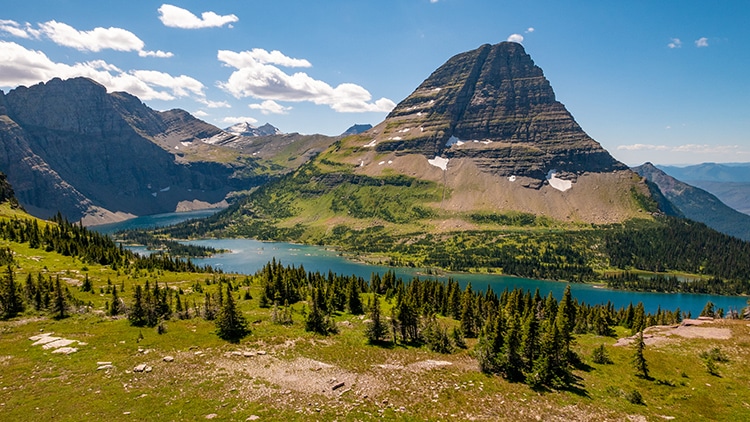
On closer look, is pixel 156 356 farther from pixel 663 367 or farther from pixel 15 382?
pixel 663 367

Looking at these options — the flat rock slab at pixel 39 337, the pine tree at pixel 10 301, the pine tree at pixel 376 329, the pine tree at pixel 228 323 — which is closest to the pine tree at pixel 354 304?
the pine tree at pixel 376 329

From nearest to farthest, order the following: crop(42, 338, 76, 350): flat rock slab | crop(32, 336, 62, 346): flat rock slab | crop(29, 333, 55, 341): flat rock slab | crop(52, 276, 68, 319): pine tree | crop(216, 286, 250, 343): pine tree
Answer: crop(42, 338, 76, 350): flat rock slab < crop(32, 336, 62, 346): flat rock slab < crop(29, 333, 55, 341): flat rock slab < crop(216, 286, 250, 343): pine tree < crop(52, 276, 68, 319): pine tree

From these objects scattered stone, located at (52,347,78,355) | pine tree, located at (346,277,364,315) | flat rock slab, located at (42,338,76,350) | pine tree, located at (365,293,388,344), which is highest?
flat rock slab, located at (42,338,76,350)

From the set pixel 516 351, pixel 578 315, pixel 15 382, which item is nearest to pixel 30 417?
pixel 15 382

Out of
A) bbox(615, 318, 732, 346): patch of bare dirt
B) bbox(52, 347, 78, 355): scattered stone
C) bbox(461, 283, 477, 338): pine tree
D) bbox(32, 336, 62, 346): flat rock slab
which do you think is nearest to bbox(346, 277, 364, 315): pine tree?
bbox(461, 283, 477, 338): pine tree

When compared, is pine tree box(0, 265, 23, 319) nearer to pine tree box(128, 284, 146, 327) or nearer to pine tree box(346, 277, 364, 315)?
pine tree box(128, 284, 146, 327)

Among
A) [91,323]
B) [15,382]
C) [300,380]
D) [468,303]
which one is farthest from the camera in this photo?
[468,303]

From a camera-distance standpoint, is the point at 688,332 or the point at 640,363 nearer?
the point at 640,363

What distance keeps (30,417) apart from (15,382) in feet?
29.4

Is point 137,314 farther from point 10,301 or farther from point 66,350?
point 10,301

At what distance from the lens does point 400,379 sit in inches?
1829

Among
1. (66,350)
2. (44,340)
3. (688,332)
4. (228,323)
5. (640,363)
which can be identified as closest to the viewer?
(66,350)

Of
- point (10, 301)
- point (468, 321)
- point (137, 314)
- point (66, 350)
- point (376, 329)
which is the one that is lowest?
point (468, 321)

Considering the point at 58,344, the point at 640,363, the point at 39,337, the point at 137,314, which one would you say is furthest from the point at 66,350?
the point at 640,363
